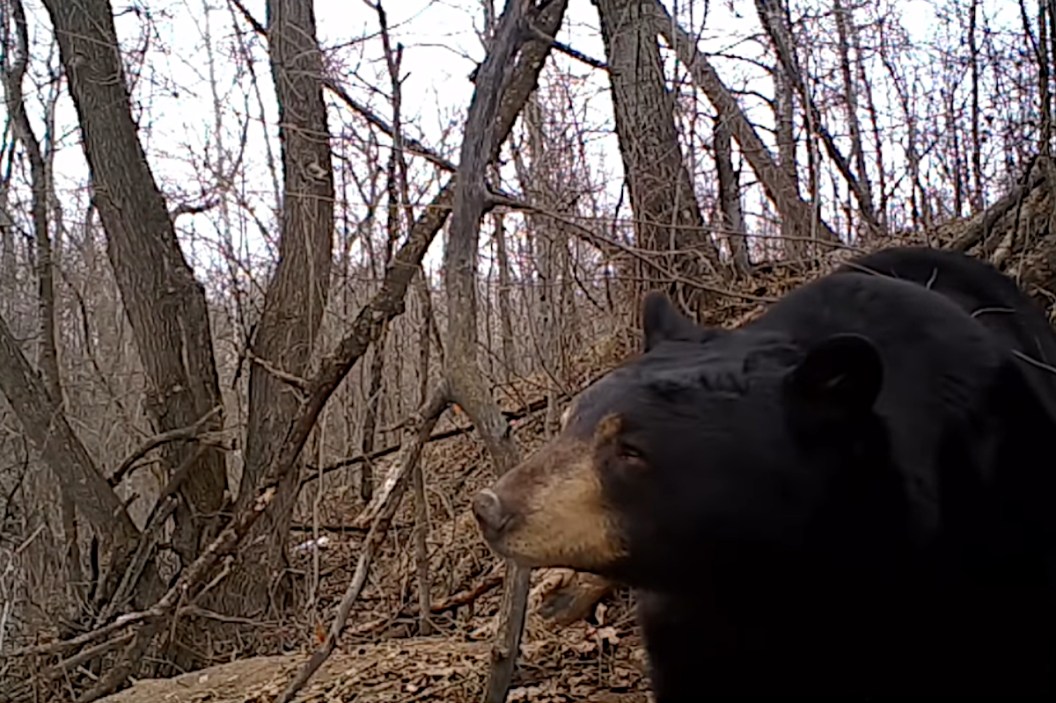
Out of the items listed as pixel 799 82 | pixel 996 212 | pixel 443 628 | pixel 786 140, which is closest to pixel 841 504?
pixel 996 212

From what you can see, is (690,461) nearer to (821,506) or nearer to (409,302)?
(821,506)

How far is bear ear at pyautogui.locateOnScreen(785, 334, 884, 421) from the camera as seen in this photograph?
2.24 m

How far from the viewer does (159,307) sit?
8.45 meters

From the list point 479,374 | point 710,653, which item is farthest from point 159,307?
point 710,653

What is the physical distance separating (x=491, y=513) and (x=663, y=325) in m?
0.66

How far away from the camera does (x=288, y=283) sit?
7.86 meters

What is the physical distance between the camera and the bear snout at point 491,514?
Answer: 246 centimetres

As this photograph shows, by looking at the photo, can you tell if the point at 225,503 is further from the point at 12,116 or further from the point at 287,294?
the point at 12,116

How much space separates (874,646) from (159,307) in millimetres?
7011

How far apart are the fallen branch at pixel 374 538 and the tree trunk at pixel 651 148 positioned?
5.21 feet

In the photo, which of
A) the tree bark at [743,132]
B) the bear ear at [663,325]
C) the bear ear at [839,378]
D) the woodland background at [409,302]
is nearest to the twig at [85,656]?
the woodland background at [409,302]

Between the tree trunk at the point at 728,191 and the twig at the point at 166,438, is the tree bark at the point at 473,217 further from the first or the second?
the twig at the point at 166,438

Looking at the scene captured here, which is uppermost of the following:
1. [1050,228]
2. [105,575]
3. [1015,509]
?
[1050,228]

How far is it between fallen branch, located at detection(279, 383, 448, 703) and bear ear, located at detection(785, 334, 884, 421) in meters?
2.23
